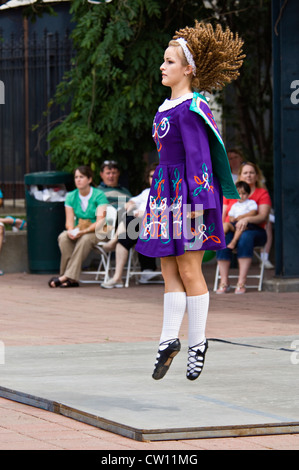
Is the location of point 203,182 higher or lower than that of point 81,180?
higher

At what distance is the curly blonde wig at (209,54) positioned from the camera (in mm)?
5605

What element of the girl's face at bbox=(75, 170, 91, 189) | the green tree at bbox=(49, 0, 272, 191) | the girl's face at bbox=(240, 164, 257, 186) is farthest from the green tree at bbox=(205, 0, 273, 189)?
the girl's face at bbox=(75, 170, 91, 189)

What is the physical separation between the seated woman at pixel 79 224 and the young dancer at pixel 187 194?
6789 mm

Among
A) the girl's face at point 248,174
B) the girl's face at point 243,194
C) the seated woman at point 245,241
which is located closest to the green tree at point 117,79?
the girl's face at point 248,174

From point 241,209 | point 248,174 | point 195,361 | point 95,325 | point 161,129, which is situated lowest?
point 95,325

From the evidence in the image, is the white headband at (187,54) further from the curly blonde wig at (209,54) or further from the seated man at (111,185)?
the seated man at (111,185)

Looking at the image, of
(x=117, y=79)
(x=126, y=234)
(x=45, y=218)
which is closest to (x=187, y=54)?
(x=126, y=234)

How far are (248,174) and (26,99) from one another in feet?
17.1

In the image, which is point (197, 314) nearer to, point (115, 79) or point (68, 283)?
point (68, 283)

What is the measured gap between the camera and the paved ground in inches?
181

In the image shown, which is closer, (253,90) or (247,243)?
(247,243)

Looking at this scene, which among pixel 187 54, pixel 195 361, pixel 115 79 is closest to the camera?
pixel 195 361

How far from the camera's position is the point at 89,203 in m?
12.6
